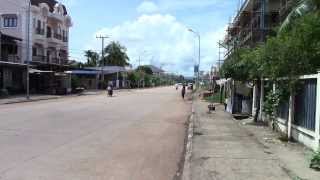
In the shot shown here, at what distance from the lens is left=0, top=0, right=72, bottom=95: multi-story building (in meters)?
65.9

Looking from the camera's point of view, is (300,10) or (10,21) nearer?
(300,10)

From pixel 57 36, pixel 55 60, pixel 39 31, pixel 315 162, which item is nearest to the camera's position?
pixel 315 162

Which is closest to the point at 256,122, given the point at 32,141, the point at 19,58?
the point at 32,141

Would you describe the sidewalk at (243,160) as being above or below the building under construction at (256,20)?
below

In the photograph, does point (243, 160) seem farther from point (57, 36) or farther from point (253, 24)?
point (57, 36)

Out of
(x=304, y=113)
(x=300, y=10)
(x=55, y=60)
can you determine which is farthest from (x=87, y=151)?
(x=55, y=60)

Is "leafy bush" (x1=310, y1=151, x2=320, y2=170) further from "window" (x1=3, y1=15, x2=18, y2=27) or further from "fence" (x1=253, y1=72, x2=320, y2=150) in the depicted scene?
"window" (x1=3, y1=15, x2=18, y2=27)

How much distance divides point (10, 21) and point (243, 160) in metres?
61.1

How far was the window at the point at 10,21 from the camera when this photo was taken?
6769 cm

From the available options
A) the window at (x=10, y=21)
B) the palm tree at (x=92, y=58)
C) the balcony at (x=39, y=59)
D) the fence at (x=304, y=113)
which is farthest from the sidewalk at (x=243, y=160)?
the palm tree at (x=92, y=58)

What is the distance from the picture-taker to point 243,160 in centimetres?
1156

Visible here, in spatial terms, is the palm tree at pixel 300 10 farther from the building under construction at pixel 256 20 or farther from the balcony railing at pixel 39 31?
the balcony railing at pixel 39 31

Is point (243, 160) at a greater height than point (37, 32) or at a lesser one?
lesser

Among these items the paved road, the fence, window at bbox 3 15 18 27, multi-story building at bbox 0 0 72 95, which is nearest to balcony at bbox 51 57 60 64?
multi-story building at bbox 0 0 72 95
